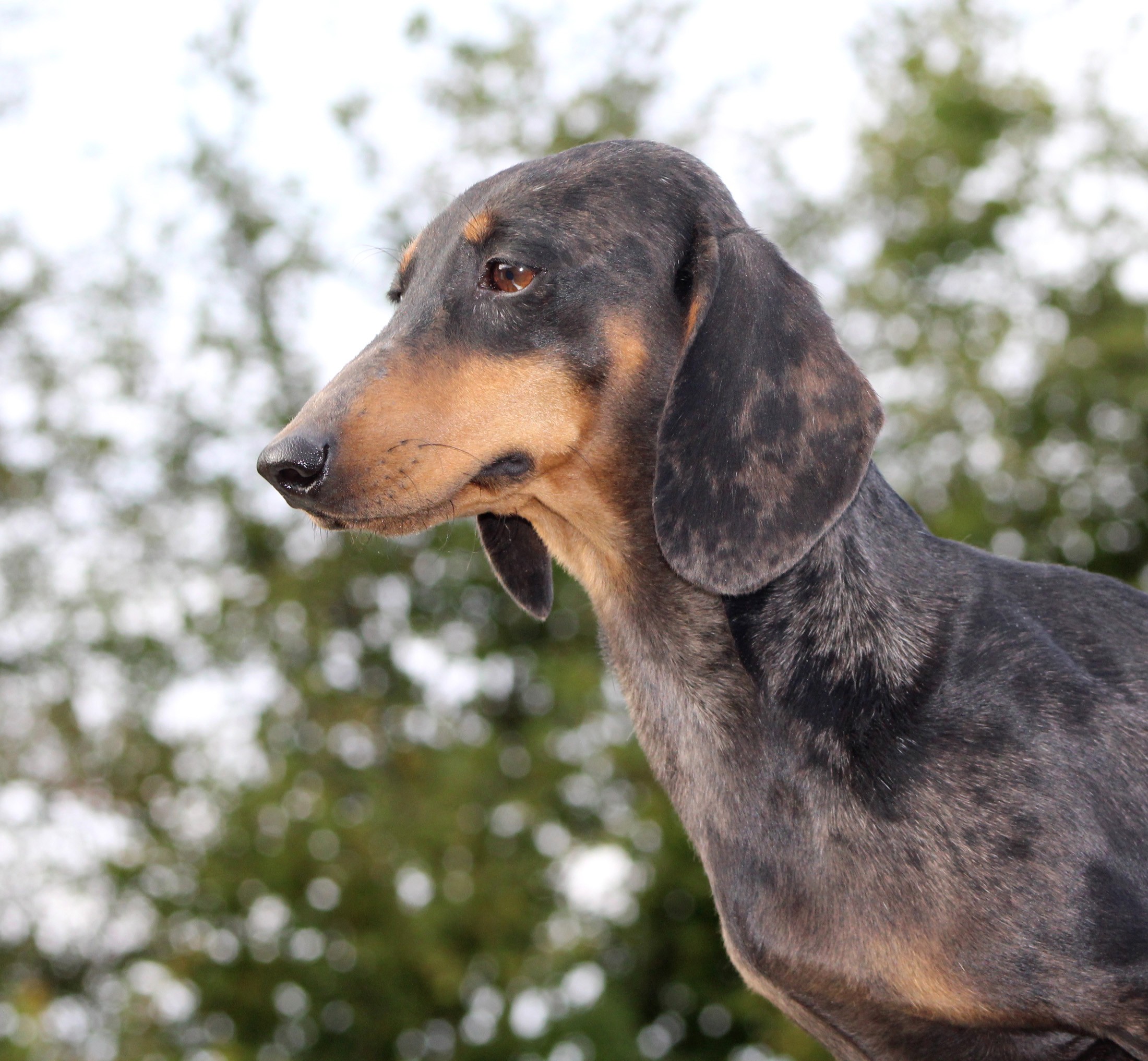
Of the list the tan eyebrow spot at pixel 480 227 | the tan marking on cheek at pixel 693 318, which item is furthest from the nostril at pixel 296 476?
the tan marking on cheek at pixel 693 318

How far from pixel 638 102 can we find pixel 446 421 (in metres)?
15.8

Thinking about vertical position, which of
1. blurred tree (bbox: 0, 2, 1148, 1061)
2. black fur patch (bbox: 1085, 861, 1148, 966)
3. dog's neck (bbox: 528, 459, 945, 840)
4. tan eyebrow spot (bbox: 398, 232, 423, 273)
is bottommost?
blurred tree (bbox: 0, 2, 1148, 1061)

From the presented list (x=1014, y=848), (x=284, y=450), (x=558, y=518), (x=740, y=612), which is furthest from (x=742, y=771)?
(x=284, y=450)

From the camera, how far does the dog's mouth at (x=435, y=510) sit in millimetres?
3152

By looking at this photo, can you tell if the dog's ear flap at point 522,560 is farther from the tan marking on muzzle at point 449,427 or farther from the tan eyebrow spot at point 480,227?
the tan eyebrow spot at point 480,227

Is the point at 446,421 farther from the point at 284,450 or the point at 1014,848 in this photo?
the point at 1014,848

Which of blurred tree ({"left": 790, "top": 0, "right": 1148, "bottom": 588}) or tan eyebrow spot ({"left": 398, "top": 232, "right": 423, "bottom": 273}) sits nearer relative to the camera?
tan eyebrow spot ({"left": 398, "top": 232, "right": 423, "bottom": 273})

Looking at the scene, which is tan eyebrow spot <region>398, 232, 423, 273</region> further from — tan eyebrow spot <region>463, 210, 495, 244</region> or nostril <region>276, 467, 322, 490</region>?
nostril <region>276, 467, 322, 490</region>

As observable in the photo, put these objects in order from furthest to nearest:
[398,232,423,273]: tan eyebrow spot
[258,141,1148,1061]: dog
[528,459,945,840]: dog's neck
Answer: [398,232,423,273]: tan eyebrow spot
[528,459,945,840]: dog's neck
[258,141,1148,1061]: dog

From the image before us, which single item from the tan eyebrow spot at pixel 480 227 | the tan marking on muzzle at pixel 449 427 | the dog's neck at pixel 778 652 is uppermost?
the tan eyebrow spot at pixel 480 227

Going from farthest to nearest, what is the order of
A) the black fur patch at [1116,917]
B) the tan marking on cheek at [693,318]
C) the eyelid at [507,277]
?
the eyelid at [507,277], the tan marking on cheek at [693,318], the black fur patch at [1116,917]

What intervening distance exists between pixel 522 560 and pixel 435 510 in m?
0.90

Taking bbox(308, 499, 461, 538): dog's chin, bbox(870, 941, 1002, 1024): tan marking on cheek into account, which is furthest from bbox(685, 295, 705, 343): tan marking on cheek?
bbox(870, 941, 1002, 1024): tan marking on cheek

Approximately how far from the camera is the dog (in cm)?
289
